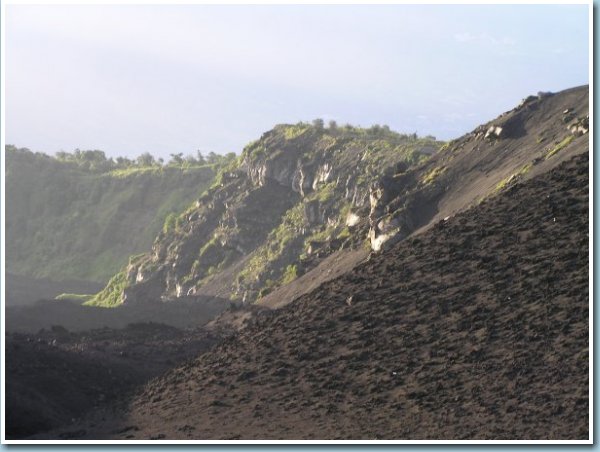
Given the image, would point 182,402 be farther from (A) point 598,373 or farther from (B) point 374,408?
(A) point 598,373

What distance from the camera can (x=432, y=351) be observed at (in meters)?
55.0

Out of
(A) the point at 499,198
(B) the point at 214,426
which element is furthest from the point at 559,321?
(A) the point at 499,198

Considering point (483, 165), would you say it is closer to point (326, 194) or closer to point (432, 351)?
point (432, 351)

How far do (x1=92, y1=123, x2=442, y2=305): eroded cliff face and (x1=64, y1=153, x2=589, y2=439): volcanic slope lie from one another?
49.8 meters

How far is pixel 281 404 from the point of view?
179 feet

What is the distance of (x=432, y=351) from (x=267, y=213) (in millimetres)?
83914

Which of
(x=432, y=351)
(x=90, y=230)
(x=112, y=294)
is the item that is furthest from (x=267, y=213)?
(x=432, y=351)

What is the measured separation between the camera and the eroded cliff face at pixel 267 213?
127812 mm

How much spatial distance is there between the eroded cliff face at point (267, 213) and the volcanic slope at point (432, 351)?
49.8 m

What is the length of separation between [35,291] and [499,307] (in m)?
110

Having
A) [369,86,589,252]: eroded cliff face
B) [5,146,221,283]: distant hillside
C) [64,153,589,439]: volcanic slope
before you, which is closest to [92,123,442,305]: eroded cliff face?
[369,86,589,252]: eroded cliff face

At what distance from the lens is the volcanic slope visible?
157 feet

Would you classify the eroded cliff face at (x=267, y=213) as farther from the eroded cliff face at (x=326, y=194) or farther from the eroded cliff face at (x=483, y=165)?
the eroded cliff face at (x=483, y=165)

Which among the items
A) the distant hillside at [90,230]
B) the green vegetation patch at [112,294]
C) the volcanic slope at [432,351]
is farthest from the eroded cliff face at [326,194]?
the distant hillside at [90,230]
